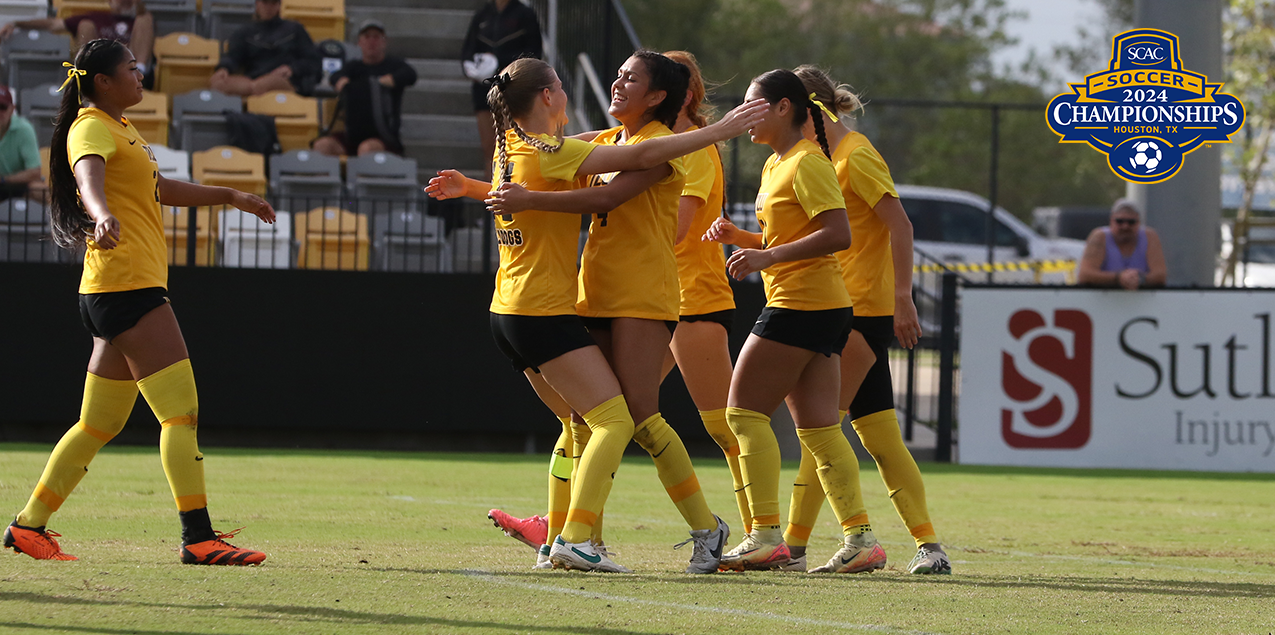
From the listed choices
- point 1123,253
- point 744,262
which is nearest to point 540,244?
point 744,262

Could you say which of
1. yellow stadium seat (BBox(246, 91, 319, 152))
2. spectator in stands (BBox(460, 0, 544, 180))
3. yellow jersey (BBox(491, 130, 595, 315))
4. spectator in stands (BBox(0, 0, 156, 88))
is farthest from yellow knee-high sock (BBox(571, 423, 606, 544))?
spectator in stands (BBox(0, 0, 156, 88))

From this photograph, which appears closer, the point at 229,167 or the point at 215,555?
the point at 215,555

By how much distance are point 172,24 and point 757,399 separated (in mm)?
13078

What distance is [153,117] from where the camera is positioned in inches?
551

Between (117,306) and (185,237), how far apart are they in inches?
263

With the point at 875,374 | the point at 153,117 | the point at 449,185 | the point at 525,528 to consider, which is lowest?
the point at 525,528

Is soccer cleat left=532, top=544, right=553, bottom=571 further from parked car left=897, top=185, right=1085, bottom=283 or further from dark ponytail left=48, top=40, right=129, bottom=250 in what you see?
parked car left=897, top=185, right=1085, bottom=283

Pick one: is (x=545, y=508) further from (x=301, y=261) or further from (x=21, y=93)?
(x=21, y=93)

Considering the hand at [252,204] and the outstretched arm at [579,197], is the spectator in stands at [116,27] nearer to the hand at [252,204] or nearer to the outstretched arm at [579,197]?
the hand at [252,204]

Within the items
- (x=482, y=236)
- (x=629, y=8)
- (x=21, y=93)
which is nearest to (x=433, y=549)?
(x=482, y=236)

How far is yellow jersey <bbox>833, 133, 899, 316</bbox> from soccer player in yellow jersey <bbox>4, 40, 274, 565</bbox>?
2618 millimetres

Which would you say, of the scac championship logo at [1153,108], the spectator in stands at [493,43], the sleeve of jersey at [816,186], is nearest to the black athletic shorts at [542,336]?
the sleeve of jersey at [816,186]

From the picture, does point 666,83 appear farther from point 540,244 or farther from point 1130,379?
point 1130,379

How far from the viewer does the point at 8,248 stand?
11328 mm
